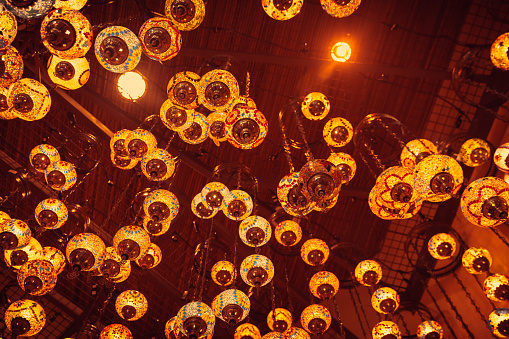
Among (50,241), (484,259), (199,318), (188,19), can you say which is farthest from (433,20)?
(50,241)

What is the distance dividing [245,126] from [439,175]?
1.24m

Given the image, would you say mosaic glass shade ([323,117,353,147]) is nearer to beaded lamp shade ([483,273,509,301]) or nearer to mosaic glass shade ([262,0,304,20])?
mosaic glass shade ([262,0,304,20])

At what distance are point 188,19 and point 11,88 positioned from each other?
1428 millimetres

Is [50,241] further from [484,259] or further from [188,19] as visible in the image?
[484,259]

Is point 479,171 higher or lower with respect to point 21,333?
higher

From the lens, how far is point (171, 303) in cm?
475

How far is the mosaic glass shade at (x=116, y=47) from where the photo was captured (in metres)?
2.33

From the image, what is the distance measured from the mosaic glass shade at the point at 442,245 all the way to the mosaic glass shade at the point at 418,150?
86 cm

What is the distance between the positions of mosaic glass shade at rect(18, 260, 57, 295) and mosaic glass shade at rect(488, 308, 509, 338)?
3.47 meters

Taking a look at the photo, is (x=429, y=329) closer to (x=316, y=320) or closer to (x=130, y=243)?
(x=316, y=320)

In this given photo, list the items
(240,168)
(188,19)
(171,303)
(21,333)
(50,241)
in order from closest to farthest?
(188,19) → (21,333) → (240,168) → (171,303) → (50,241)

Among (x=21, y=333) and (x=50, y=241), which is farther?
(x=50, y=241)

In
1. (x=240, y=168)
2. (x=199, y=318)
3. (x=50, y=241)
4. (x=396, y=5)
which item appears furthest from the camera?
(x=50, y=241)

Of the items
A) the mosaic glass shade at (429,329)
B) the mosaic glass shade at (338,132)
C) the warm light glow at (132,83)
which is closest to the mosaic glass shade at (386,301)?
the mosaic glass shade at (429,329)
